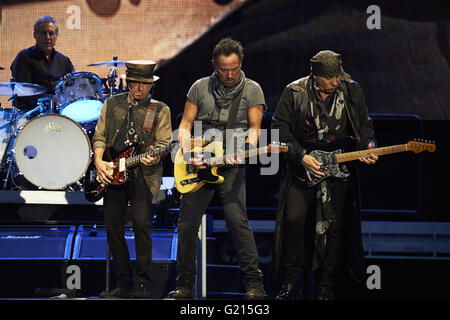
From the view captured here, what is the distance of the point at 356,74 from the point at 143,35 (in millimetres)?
2310

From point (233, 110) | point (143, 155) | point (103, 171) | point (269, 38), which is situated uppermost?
point (269, 38)

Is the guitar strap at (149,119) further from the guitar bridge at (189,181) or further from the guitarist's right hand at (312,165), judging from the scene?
the guitarist's right hand at (312,165)

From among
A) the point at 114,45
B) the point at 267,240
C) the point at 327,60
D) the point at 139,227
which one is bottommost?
the point at 267,240

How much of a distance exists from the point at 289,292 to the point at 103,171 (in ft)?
5.33

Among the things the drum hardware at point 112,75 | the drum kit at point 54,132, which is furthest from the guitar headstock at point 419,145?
the drum hardware at point 112,75

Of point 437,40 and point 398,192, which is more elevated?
point 437,40

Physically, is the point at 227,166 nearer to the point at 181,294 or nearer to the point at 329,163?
the point at 329,163

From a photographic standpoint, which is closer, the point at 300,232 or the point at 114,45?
the point at 300,232

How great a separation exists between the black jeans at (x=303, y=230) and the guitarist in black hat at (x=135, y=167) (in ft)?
3.31

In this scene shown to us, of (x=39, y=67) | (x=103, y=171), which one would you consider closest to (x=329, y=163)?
(x=103, y=171)

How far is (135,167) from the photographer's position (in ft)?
16.6

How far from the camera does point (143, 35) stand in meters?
7.21

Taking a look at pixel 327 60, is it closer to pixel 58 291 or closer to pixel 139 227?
pixel 139 227
